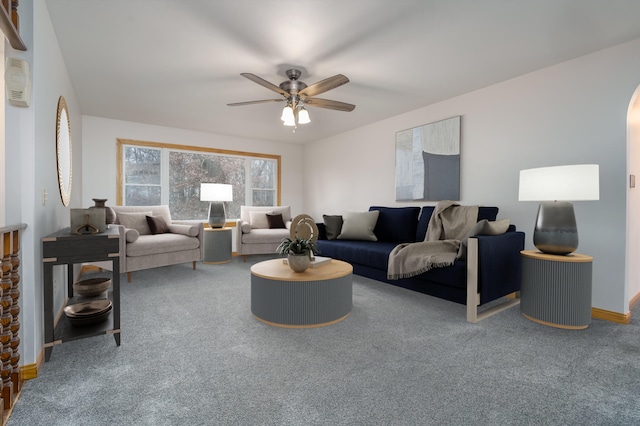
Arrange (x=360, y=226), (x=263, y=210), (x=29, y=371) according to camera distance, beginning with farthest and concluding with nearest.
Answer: (x=263, y=210)
(x=360, y=226)
(x=29, y=371)

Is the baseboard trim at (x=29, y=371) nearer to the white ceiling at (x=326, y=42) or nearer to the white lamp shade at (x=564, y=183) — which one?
the white ceiling at (x=326, y=42)

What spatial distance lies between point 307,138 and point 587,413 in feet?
18.0

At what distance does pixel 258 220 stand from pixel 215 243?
35.0 inches

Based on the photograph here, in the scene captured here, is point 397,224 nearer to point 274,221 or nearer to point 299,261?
point 299,261

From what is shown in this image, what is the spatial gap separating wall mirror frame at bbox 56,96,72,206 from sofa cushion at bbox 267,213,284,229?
2.91m

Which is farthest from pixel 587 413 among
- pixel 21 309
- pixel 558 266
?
pixel 21 309

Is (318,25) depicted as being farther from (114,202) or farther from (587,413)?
(114,202)

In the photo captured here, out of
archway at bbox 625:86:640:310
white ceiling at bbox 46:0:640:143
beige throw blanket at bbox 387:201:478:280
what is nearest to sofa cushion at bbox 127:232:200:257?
white ceiling at bbox 46:0:640:143

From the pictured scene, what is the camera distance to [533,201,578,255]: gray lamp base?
8.04 feet

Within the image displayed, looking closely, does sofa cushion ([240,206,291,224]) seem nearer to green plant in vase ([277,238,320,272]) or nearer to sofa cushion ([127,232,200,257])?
sofa cushion ([127,232,200,257])

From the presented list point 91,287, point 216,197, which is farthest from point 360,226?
point 91,287

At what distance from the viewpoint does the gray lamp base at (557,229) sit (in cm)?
245

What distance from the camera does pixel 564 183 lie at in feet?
7.73

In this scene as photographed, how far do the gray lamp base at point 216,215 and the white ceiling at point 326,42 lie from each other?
73.8 inches
